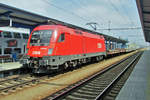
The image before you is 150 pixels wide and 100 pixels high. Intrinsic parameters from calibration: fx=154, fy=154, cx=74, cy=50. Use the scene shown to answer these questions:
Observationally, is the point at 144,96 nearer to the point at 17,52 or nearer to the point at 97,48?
the point at 97,48

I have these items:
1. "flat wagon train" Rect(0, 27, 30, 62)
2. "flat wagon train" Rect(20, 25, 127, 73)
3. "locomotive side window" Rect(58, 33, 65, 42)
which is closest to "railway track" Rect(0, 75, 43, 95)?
"flat wagon train" Rect(20, 25, 127, 73)

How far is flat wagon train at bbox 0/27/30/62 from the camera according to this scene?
17.0m

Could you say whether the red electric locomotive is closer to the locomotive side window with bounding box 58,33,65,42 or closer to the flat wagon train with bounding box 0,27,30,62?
the locomotive side window with bounding box 58,33,65,42

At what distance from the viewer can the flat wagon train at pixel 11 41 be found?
55.9 feet

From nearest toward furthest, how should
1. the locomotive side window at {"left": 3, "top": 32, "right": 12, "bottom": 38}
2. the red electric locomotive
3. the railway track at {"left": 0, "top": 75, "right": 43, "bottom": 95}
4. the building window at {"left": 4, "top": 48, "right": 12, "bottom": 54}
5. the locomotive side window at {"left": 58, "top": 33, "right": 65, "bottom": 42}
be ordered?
1. the railway track at {"left": 0, "top": 75, "right": 43, "bottom": 95}
2. the red electric locomotive
3. the locomotive side window at {"left": 58, "top": 33, "right": 65, "bottom": 42}
4. the locomotive side window at {"left": 3, "top": 32, "right": 12, "bottom": 38}
5. the building window at {"left": 4, "top": 48, "right": 12, "bottom": 54}

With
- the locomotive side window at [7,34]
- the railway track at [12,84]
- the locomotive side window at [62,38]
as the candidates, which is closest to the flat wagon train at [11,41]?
the locomotive side window at [7,34]

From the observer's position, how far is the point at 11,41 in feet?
59.7

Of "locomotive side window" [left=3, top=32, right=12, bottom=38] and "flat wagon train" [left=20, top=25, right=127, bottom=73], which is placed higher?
"locomotive side window" [left=3, top=32, right=12, bottom=38]

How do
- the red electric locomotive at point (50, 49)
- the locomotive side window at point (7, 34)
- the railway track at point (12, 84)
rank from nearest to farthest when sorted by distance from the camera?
1. the railway track at point (12, 84)
2. the red electric locomotive at point (50, 49)
3. the locomotive side window at point (7, 34)

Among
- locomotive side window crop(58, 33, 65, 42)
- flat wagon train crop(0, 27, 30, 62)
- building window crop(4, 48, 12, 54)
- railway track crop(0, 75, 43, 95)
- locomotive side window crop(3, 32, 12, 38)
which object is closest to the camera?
railway track crop(0, 75, 43, 95)

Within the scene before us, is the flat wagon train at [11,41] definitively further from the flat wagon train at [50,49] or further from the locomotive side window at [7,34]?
the flat wagon train at [50,49]

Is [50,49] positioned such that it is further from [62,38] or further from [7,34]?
[7,34]

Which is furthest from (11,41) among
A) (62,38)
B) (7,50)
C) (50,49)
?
(50,49)

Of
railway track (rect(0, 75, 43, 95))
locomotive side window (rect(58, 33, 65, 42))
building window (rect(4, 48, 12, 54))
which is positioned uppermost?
locomotive side window (rect(58, 33, 65, 42))
